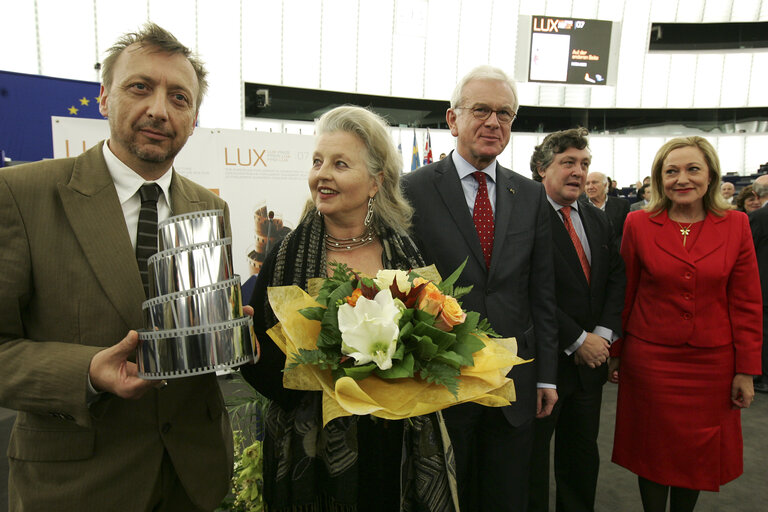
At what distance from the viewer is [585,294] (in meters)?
2.25

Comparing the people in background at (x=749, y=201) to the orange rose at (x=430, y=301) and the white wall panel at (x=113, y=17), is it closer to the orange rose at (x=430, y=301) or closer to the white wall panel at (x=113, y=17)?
the orange rose at (x=430, y=301)

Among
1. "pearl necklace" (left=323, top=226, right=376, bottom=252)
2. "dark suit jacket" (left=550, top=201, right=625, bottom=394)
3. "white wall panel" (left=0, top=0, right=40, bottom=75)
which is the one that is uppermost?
"white wall panel" (left=0, top=0, right=40, bottom=75)

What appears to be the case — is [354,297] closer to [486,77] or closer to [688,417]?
[486,77]

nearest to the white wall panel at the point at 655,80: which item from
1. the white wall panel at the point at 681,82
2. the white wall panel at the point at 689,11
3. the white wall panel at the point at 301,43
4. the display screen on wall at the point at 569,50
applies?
the white wall panel at the point at 681,82

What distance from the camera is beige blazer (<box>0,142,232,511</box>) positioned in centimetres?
100

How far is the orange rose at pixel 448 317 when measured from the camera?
3.34 feet

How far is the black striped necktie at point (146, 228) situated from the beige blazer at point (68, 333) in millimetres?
33

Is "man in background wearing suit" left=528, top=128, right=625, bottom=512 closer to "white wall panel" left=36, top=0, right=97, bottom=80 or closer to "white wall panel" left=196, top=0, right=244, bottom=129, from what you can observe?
"white wall panel" left=196, top=0, right=244, bottom=129

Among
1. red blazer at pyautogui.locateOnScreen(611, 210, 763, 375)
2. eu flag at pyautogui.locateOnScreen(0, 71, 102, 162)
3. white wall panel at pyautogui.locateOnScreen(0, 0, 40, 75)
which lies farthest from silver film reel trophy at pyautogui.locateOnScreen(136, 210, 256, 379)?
white wall panel at pyautogui.locateOnScreen(0, 0, 40, 75)

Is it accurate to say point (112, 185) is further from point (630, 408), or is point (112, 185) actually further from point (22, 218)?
point (630, 408)

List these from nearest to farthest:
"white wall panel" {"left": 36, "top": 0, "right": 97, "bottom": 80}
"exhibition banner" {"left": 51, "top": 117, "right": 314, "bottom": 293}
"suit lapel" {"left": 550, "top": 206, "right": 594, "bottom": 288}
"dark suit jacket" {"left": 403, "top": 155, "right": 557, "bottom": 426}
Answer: "dark suit jacket" {"left": 403, "top": 155, "right": 557, "bottom": 426}, "suit lapel" {"left": 550, "top": 206, "right": 594, "bottom": 288}, "exhibition banner" {"left": 51, "top": 117, "right": 314, "bottom": 293}, "white wall panel" {"left": 36, "top": 0, "right": 97, "bottom": 80}

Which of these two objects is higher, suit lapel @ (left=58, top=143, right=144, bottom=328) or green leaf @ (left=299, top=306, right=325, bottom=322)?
suit lapel @ (left=58, top=143, right=144, bottom=328)

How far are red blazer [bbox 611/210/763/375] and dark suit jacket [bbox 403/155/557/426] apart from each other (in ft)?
2.01

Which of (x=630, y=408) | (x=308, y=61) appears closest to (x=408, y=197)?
(x=630, y=408)
